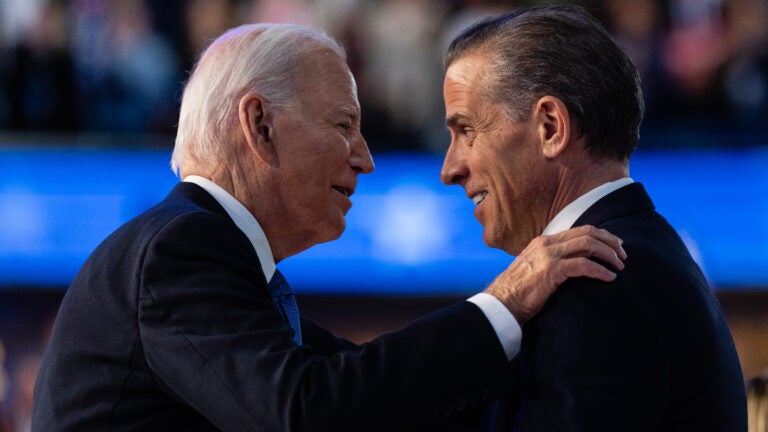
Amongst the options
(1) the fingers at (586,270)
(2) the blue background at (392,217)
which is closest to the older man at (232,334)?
(1) the fingers at (586,270)

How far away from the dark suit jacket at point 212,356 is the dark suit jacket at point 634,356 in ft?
0.44

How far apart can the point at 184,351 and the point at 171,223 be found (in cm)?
30

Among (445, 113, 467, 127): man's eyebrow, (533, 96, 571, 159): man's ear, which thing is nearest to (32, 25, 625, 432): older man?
(533, 96, 571, 159): man's ear

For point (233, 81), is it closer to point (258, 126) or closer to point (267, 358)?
point (258, 126)

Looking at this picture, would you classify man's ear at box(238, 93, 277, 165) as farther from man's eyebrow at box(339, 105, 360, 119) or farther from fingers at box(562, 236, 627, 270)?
fingers at box(562, 236, 627, 270)

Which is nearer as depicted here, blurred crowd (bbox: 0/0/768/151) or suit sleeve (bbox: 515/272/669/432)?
suit sleeve (bbox: 515/272/669/432)

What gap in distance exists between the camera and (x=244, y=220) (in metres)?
2.75

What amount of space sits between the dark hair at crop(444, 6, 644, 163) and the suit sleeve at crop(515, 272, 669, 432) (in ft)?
1.52

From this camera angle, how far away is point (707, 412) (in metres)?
2.32

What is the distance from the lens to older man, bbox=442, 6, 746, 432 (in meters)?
2.21

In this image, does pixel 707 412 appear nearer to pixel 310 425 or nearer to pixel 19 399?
pixel 310 425

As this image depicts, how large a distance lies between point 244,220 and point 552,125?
796 mm

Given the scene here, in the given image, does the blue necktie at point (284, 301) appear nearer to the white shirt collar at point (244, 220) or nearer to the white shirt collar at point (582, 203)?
the white shirt collar at point (244, 220)

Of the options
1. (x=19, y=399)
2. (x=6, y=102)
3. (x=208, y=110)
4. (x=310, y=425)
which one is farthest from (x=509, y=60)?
(x=6, y=102)
